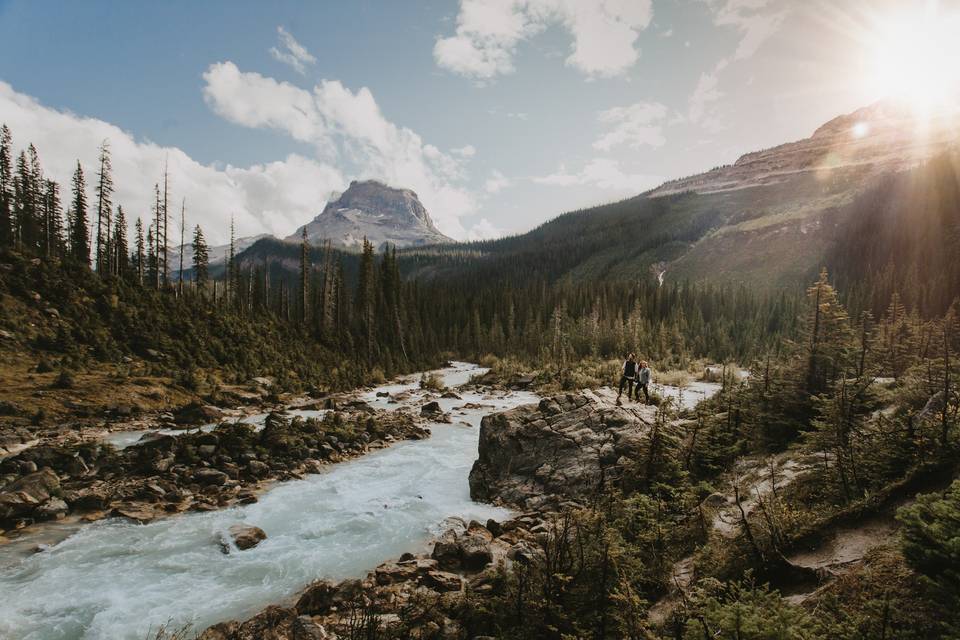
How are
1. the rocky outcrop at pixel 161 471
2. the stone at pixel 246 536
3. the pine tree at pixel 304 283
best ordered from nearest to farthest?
the stone at pixel 246 536 < the rocky outcrop at pixel 161 471 < the pine tree at pixel 304 283

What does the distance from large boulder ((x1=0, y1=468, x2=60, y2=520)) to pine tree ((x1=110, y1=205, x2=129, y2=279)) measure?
39298 millimetres

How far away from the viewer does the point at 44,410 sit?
21500 millimetres

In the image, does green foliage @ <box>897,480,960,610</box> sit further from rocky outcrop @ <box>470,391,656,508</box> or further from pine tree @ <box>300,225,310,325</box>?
pine tree @ <box>300,225,310,325</box>

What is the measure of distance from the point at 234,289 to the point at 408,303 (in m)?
26.9

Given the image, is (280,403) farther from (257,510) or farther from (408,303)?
(408,303)

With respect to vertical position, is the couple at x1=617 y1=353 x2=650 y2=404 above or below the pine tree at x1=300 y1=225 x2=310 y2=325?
below

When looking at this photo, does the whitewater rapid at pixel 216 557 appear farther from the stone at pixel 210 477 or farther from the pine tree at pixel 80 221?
the pine tree at pixel 80 221

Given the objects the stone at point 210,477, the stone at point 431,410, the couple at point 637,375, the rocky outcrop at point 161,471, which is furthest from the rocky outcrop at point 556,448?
the stone at point 431,410

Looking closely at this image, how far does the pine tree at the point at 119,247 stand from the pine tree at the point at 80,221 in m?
2.63

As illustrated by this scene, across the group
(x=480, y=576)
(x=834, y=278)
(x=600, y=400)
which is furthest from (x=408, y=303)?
(x=834, y=278)

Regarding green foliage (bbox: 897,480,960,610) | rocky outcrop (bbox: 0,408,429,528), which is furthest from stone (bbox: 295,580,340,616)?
green foliage (bbox: 897,480,960,610)

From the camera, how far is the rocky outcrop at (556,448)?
1493cm

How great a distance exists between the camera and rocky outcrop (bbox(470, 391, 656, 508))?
14930 mm

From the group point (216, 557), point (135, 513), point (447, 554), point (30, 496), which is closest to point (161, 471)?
point (135, 513)
